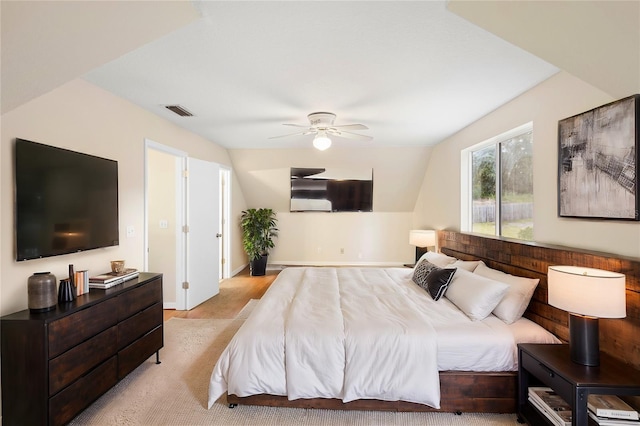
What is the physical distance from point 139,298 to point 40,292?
0.74 m

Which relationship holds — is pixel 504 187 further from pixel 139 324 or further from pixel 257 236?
pixel 257 236

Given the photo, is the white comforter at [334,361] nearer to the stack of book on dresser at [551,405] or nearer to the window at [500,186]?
the stack of book on dresser at [551,405]

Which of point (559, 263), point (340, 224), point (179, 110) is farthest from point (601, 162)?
point (340, 224)

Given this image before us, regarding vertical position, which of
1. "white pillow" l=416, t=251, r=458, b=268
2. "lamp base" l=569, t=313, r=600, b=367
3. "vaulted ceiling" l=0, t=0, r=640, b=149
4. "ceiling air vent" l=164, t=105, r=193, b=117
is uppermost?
"ceiling air vent" l=164, t=105, r=193, b=117

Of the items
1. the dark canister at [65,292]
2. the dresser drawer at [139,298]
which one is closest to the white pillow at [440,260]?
the dresser drawer at [139,298]

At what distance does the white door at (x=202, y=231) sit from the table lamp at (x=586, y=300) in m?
4.14

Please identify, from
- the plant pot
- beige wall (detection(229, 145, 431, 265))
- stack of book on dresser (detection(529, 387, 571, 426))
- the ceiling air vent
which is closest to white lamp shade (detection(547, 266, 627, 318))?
stack of book on dresser (detection(529, 387, 571, 426))

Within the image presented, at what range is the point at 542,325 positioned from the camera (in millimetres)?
2244

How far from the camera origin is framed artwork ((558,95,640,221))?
175 centimetres

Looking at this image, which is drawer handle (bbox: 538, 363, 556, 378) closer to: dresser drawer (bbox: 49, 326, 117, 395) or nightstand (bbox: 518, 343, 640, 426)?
nightstand (bbox: 518, 343, 640, 426)

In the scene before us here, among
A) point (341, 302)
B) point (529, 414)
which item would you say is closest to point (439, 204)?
point (341, 302)

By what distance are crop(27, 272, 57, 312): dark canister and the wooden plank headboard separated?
3.52 metres

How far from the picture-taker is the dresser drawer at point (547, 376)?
1.58 meters

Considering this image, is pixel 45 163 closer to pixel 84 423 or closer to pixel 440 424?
pixel 84 423
